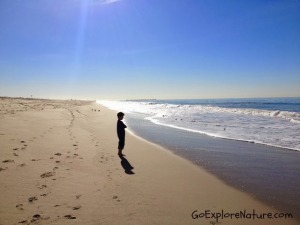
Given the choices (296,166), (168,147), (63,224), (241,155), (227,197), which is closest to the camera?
(63,224)

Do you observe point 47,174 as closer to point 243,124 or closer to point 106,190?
point 106,190

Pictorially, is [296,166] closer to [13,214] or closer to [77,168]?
[77,168]

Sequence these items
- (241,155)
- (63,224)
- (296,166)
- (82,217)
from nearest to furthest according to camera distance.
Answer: (63,224), (82,217), (296,166), (241,155)

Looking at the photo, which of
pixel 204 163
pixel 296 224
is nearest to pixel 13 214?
pixel 296 224

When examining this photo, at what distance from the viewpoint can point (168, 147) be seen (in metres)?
12.4

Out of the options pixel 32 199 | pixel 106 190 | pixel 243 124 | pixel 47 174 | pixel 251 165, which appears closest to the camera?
pixel 32 199

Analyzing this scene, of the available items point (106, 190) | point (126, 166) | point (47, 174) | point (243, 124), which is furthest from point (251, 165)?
point (243, 124)

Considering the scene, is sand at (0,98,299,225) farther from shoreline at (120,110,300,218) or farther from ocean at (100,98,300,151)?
ocean at (100,98,300,151)

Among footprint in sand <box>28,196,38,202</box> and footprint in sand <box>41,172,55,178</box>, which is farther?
footprint in sand <box>41,172,55,178</box>

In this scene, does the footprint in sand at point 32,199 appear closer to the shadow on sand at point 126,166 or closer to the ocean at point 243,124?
the shadow on sand at point 126,166

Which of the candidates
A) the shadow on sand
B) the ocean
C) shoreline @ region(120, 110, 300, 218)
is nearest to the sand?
the shadow on sand

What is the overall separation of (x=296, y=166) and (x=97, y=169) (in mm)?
6378

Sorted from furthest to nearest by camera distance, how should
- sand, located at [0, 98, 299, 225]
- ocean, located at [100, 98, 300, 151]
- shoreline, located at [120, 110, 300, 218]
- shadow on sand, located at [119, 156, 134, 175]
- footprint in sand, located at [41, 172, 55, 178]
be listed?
ocean, located at [100, 98, 300, 151], shadow on sand, located at [119, 156, 134, 175], footprint in sand, located at [41, 172, 55, 178], shoreline, located at [120, 110, 300, 218], sand, located at [0, 98, 299, 225]

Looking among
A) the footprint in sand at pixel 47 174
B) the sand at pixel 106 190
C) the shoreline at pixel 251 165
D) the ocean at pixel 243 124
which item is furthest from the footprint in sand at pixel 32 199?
the ocean at pixel 243 124
